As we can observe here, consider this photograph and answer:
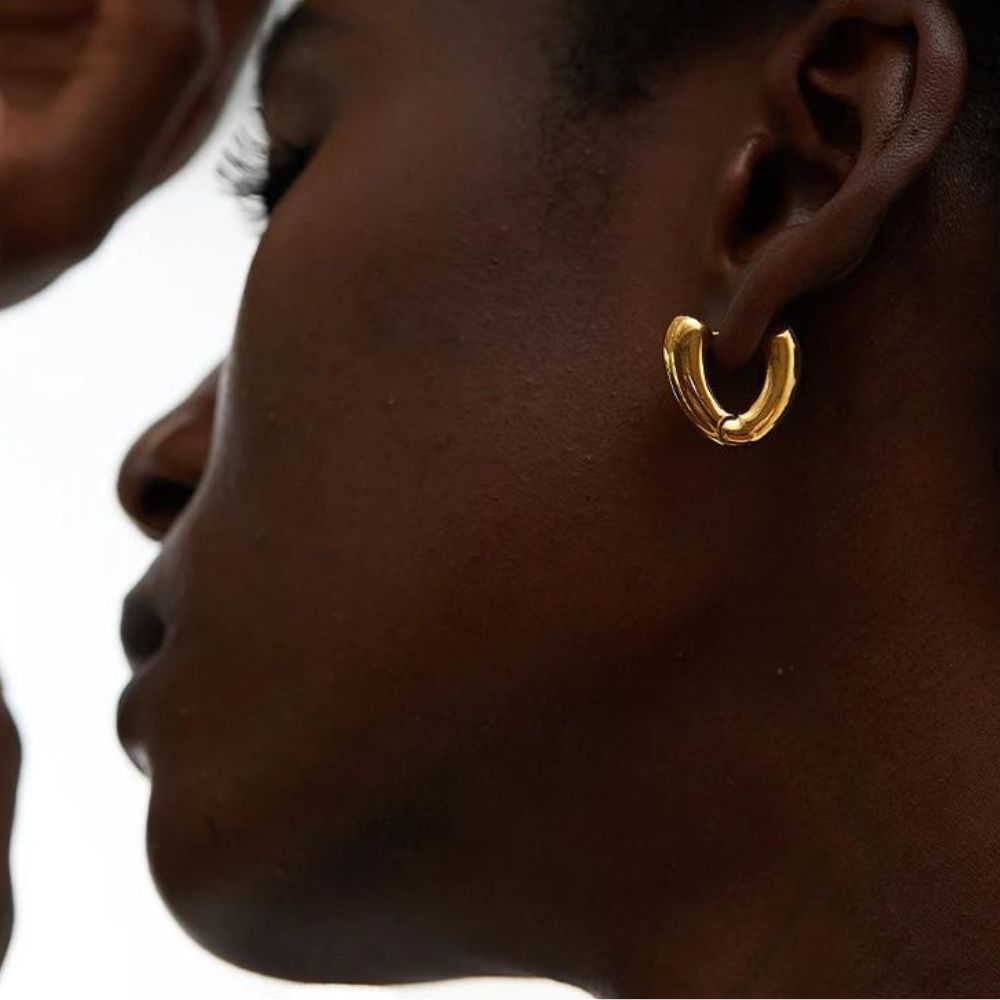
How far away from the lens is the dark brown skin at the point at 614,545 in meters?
0.76

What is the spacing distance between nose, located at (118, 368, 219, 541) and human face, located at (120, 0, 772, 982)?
65mm

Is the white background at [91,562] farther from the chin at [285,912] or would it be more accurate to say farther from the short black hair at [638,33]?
the short black hair at [638,33]

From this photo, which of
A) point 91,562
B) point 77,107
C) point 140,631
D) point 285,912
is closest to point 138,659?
point 140,631

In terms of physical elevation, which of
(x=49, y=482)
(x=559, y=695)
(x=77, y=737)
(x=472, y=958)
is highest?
(x=559, y=695)

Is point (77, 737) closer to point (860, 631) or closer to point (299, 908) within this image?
point (299, 908)

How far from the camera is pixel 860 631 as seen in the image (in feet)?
2.54

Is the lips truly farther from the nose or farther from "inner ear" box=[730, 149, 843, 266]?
"inner ear" box=[730, 149, 843, 266]

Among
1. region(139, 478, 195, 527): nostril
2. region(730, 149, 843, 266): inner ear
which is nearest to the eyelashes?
region(139, 478, 195, 527): nostril

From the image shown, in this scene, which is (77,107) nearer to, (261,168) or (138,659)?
(261,168)

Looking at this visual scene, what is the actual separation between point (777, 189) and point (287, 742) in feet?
1.05

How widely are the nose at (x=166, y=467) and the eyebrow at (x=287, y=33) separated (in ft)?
0.55

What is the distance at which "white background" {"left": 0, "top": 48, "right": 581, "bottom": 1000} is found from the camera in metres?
1.69

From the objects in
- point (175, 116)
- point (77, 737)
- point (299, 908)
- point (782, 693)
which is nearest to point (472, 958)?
point (299, 908)

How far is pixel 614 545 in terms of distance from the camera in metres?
0.77
